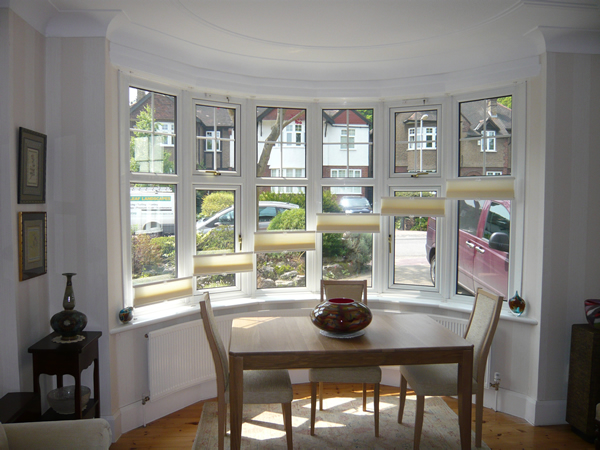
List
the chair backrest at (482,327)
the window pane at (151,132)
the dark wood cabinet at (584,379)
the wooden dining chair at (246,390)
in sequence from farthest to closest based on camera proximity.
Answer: the window pane at (151,132)
the dark wood cabinet at (584,379)
the chair backrest at (482,327)
the wooden dining chair at (246,390)

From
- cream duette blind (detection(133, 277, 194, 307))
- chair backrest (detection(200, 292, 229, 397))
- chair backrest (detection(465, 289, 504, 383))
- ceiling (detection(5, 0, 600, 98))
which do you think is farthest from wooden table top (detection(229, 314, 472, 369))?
ceiling (detection(5, 0, 600, 98))

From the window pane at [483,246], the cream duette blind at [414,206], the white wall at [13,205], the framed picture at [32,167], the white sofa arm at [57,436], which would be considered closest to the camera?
the white sofa arm at [57,436]

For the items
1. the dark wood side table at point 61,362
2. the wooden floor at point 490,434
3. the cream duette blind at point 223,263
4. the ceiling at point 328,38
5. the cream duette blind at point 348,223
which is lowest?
the wooden floor at point 490,434

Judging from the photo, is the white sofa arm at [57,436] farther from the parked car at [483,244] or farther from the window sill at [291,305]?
the parked car at [483,244]

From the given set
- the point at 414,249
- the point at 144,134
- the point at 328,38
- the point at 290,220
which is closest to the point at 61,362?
the point at 144,134

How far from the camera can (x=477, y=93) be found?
3.81 m

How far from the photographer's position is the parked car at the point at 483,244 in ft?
12.1

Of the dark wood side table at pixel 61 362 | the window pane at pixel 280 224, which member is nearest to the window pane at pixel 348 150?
the window pane at pixel 280 224

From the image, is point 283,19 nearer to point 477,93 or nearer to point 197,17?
point 197,17

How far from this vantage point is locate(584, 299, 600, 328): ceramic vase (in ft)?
9.93

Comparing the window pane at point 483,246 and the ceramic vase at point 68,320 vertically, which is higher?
the window pane at point 483,246

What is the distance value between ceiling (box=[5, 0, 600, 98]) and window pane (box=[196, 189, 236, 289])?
3.18ft

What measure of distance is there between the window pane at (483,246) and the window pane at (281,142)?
1.60m

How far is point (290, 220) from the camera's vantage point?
4.20 meters
